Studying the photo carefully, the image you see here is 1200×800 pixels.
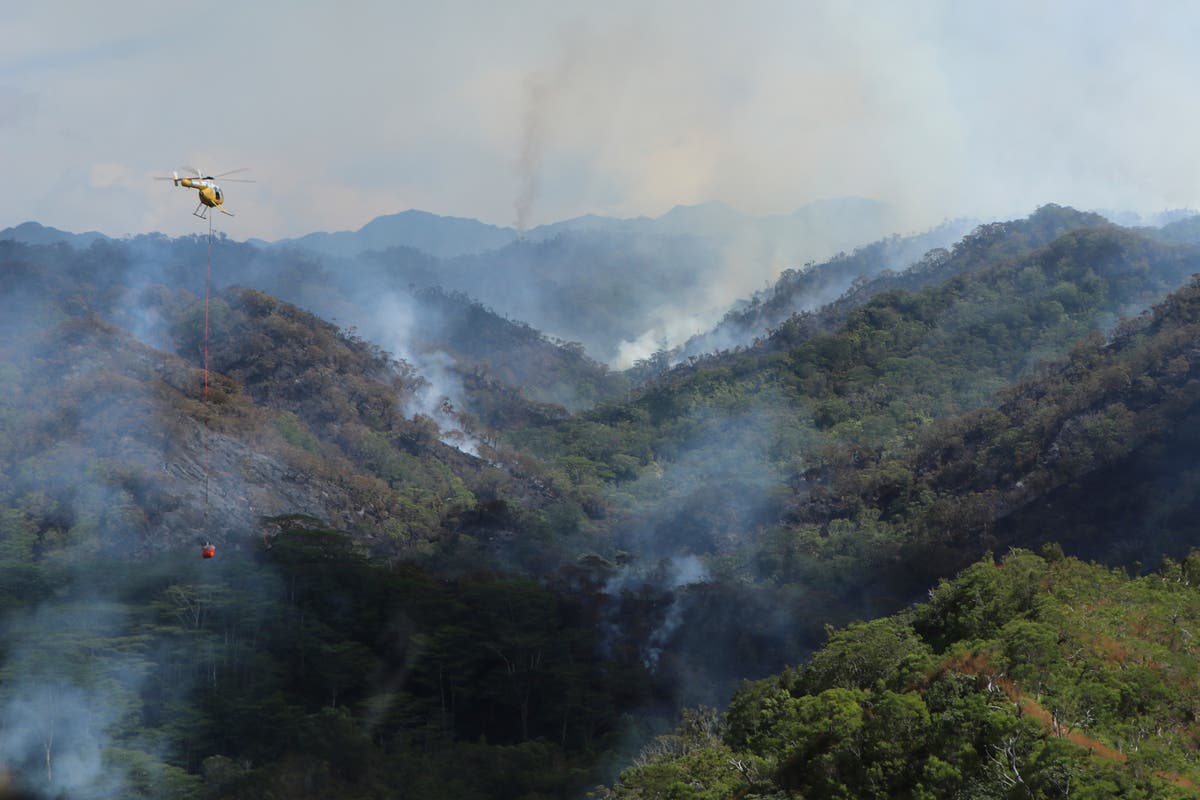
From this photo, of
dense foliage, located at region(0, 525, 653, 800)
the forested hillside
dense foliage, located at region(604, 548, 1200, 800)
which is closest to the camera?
dense foliage, located at region(604, 548, 1200, 800)

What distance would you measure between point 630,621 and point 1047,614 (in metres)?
28.3

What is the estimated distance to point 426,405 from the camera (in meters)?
95.6

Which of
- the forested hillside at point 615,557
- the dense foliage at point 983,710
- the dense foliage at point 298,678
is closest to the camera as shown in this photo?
the dense foliage at point 983,710

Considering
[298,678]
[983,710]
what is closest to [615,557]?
[298,678]

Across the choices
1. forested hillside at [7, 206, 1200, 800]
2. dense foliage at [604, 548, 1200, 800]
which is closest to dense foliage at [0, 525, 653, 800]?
forested hillside at [7, 206, 1200, 800]

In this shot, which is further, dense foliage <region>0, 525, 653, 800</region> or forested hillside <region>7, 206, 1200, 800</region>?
dense foliage <region>0, 525, 653, 800</region>

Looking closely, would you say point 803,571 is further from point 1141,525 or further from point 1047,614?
→ point 1047,614

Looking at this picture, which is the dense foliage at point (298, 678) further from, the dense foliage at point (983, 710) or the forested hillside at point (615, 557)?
the dense foliage at point (983, 710)

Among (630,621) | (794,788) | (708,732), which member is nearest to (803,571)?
(630,621)

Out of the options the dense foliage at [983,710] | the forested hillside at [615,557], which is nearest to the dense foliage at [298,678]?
the forested hillside at [615,557]

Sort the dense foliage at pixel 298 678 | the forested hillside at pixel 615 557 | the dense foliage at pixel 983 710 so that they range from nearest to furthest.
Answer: the dense foliage at pixel 983 710
the forested hillside at pixel 615 557
the dense foliage at pixel 298 678

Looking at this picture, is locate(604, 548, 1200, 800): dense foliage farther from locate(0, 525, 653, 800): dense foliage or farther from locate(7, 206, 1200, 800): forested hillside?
locate(0, 525, 653, 800): dense foliage

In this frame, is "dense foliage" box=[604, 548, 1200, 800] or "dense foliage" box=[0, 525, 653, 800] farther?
"dense foliage" box=[0, 525, 653, 800]

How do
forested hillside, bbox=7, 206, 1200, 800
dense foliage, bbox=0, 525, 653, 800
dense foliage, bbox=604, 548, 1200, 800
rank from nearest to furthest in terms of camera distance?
dense foliage, bbox=604, 548, 1200, 800 < forested hillside, bbox=7, 206, 1200, 800 < dense foliage, bbox=0, 525, 653, 800
